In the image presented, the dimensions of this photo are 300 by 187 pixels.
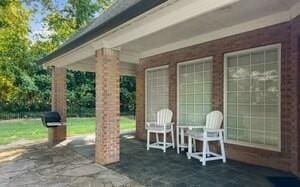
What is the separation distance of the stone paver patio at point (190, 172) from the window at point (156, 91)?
2.15m

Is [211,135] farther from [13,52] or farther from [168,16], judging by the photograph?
[13,52]

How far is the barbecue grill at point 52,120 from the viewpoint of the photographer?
7.74 metres

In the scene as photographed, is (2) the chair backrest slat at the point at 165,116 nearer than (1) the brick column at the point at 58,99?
Yes

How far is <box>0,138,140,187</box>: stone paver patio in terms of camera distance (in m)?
4.29

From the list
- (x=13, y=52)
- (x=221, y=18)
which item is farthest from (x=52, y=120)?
(x=13, y=52)

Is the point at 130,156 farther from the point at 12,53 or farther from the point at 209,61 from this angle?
the point at 12,53

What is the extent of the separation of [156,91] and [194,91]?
66.9 inches

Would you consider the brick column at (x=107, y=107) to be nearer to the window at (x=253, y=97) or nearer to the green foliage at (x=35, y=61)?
the window at (x=253, y=97)

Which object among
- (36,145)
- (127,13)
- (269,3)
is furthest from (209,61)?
(36,145)

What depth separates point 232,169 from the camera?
15.9 ft

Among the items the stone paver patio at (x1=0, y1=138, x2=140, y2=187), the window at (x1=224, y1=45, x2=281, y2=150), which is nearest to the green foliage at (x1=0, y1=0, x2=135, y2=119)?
the stone paver patio at (x1=0, y1=138, x2=140, y2=187)

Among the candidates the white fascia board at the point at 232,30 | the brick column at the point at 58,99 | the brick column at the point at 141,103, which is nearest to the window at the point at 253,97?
the white fascia board at the point at 232,30

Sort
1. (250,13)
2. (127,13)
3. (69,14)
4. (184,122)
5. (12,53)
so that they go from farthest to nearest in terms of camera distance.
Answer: (69,14) < (12,53) < (184,122) < (250,13) < (127,13)

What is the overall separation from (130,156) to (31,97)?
44.3ft
